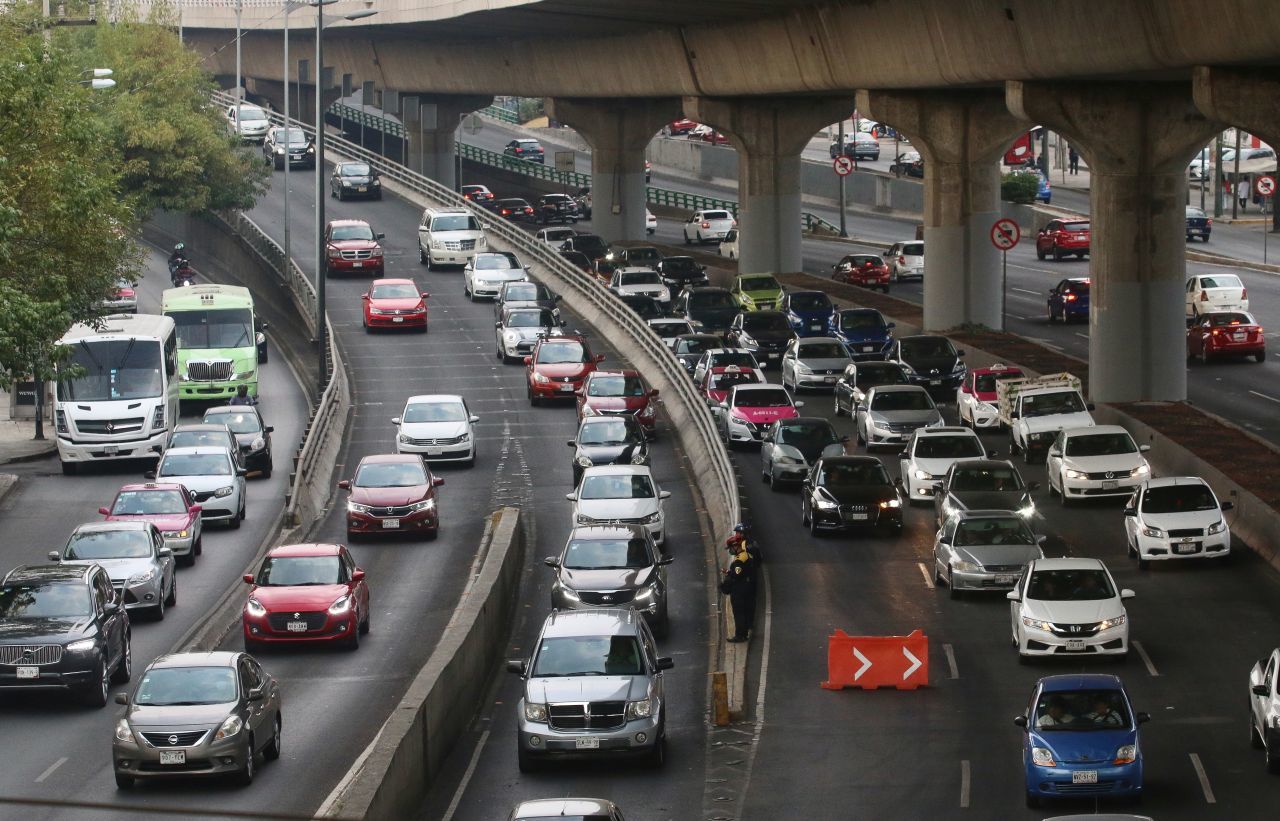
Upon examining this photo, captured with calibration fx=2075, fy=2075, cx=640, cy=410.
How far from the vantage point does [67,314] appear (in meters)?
36.0

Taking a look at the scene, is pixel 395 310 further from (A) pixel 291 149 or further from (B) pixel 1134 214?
(A) pixel 291 149

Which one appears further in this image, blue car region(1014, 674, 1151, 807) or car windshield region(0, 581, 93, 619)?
car windshield region(0, 581, 93, 619)

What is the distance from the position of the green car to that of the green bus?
52.7ft

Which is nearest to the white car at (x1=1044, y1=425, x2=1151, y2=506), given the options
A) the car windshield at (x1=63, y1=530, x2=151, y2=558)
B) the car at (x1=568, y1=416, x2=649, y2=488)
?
the car at (x1=568, y1=416, x2=649, y2=488)

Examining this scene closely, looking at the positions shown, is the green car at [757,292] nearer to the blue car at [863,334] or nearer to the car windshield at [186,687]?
the blue car at [863,334]

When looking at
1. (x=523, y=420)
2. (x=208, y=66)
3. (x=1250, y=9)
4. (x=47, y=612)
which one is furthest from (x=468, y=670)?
(x=208, y=66)

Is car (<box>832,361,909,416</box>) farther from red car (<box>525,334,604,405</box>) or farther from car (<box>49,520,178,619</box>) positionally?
car (<box>49,520,178,619</box>)

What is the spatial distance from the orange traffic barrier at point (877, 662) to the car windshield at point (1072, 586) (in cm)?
181

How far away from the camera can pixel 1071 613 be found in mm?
27125

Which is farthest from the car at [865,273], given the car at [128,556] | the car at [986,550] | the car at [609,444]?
the car at [128,556]

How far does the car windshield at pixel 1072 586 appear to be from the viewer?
27.3 meters

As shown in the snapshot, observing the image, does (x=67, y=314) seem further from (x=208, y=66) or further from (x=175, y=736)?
(x=208, y=66)

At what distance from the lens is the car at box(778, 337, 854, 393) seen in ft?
170

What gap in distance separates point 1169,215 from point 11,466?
26.9 meters
